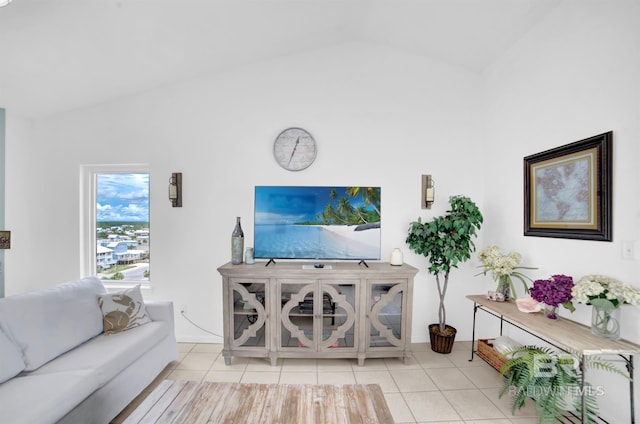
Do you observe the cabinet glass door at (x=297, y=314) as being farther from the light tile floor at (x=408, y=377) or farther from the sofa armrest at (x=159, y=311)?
the sofa armrest at (x=159, y=311)

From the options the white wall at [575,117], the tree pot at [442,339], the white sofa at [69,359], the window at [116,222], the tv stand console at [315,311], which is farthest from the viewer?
the window at [116,222]

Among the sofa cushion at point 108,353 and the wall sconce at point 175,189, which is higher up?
the wall sconce at point 175,189

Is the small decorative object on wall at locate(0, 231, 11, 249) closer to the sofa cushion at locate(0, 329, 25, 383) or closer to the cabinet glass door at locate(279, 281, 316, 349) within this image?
the sofa cushion at locate(0, 329, 25, 383)

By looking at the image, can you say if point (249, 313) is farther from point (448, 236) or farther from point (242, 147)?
point (448, 236)

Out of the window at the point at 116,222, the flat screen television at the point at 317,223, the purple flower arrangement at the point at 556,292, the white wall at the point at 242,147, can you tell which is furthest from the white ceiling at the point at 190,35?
the purple flower arrangement at the point at 556,292

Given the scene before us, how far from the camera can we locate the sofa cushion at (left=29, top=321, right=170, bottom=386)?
5.47 ft

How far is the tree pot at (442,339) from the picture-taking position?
107 inches

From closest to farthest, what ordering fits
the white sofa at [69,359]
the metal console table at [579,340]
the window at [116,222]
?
the white sofa at [69,359] < the metal console table at [579,340] < the window at [116,222]

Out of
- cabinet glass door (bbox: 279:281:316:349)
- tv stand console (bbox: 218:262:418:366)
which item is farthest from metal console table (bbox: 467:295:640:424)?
cabinet glass door (bbox: 279:281:316:349)

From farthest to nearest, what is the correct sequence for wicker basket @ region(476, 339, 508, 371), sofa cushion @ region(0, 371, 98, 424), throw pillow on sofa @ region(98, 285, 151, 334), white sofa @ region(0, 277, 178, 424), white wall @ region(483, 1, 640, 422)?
wicker basket @ region(476, 339, 508, 371), throw pillow on sofa @ region(98, 285, 151, 334), white wall @ region(483, 1, 640, 422), white sofa @ region(0, 277, 178, 424), sofa cushion @ region(0, 371, 98, 424)

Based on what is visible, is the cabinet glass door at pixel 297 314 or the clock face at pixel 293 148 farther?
the clock face at pixel 293 148

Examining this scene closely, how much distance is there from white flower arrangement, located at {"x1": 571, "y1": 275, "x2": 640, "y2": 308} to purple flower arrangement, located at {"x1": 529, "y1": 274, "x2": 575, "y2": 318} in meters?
0.10

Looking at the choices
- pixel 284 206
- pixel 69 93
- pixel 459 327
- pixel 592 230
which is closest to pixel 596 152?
pixel 592 230

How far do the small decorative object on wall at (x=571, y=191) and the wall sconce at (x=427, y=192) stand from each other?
777 mm
